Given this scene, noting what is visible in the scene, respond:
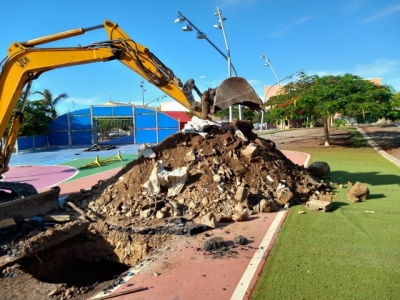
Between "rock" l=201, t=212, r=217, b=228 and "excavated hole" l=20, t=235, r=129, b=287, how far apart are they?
1808 millimetres

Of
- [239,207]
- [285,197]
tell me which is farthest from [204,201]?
[285,197]

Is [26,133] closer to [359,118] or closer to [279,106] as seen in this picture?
[279,106]

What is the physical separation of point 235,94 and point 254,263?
412 cm

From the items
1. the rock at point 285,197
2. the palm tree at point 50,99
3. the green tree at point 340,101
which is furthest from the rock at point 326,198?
the palm tree at point 50,99

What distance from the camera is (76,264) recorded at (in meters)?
6.68

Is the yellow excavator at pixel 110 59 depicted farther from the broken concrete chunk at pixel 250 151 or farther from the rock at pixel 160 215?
the rock at pixel 160 215

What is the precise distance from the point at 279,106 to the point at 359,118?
18.1 ft

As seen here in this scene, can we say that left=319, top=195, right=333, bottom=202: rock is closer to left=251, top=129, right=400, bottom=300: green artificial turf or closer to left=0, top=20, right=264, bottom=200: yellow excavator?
left=251, top=129, right=400, bottom=300: green artificial turf

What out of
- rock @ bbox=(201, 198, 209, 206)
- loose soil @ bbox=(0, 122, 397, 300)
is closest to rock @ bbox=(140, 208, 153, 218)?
loose soil @ bbox=(0, 122, 397, 300)

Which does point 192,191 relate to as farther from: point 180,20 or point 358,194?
point 180,20

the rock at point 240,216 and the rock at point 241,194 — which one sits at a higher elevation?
the rock at point 241,194

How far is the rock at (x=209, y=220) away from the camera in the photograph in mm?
6758

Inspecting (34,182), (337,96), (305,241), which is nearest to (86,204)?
(305,241)

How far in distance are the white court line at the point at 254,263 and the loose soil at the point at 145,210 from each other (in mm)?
778
